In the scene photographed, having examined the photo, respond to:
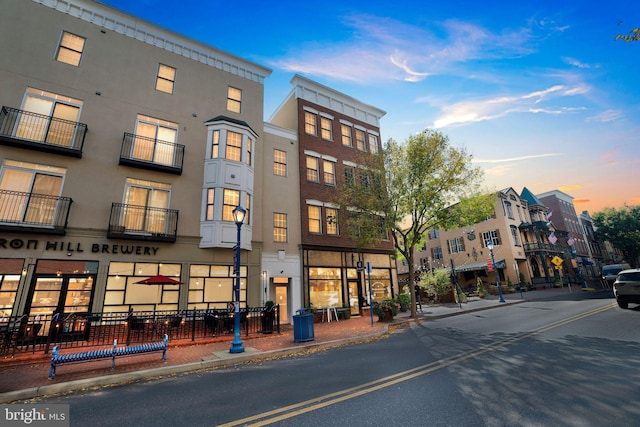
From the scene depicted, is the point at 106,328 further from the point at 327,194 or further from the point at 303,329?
the point at 327,194

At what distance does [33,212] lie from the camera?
12.6 meters

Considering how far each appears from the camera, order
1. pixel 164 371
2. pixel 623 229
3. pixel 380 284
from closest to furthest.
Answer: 1. pixel 164 371
2. pixel 380 284
3. pixel 623 229

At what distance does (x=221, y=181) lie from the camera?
16.9 metres

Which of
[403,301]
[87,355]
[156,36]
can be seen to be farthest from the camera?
[403,301]

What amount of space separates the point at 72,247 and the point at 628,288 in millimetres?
26661

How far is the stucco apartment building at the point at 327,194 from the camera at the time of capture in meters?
20.1

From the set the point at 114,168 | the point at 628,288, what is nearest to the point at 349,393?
the point at 114,168

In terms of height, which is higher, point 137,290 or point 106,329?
point 137,290

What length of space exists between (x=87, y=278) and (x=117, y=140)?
712 cm

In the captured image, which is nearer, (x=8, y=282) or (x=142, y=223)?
(x=8, y=282)

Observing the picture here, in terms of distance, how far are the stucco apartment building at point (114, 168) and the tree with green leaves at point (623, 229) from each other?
213 ft

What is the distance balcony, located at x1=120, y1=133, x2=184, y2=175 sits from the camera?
15.0 meters

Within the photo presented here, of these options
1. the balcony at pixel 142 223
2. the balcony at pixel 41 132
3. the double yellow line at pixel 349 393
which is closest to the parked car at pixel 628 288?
the double yellow line at pixel 349 393

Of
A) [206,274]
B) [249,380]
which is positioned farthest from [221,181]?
[249,380]
